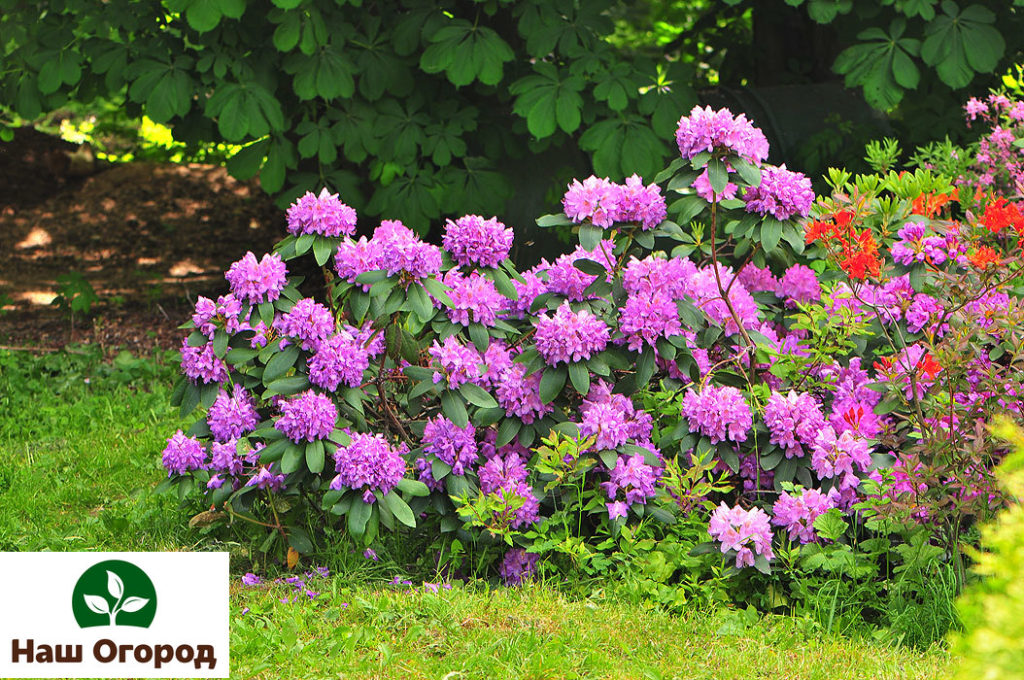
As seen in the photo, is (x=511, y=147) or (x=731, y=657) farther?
(x=511, y=147)

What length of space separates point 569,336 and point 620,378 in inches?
20.6

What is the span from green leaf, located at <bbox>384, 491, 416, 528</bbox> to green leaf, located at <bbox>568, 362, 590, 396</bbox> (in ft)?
2.10

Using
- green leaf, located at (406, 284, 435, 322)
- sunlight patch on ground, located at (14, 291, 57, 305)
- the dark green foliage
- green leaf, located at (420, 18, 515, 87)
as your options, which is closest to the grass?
green leaf, located at (406, 284, 435, 322)

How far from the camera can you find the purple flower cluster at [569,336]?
3500 millimetres

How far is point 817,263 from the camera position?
4105mm

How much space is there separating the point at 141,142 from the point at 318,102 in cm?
525

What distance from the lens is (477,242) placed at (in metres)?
3.56

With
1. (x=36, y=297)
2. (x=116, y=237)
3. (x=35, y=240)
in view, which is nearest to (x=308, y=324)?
(x=36, y=297)

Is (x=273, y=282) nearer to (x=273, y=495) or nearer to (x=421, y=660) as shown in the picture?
(x=273, y=495)

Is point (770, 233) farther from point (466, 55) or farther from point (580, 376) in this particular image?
point (466, 55)

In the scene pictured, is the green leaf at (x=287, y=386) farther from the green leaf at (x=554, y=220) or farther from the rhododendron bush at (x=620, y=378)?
the green leaf at (x=554, y=220)

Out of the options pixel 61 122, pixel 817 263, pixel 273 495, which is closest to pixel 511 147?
pixel 817 263

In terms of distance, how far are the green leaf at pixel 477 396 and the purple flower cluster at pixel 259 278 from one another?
0.69 metres

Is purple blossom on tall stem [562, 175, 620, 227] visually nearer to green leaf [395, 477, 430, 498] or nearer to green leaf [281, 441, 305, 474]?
green leaf [395, 477, 430, 498]
